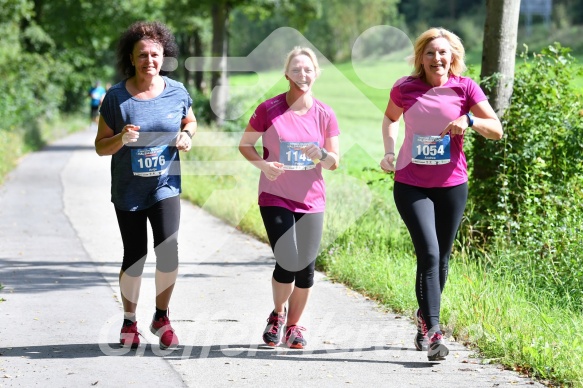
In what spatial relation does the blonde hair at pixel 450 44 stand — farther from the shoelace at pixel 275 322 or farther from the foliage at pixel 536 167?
the foliage at pixel 536 167

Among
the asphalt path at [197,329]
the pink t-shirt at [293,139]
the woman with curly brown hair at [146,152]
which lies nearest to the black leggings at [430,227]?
the asphalt path at [197,329]

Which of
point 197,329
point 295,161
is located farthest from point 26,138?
point 295,161

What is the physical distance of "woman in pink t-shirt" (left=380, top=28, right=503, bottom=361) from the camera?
20.4ft

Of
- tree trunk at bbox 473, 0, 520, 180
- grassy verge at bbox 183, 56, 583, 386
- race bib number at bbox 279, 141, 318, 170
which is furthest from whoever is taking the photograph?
tree trunk at bbox 473, 0, 520, 180

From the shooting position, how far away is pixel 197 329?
707 centimetres

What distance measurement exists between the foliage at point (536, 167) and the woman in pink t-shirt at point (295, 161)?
254cm

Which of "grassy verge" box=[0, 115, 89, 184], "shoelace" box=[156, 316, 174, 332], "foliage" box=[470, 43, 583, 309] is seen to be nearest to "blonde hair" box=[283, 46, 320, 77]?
Result: "shoelace" box=[156, 316, 174, 332]

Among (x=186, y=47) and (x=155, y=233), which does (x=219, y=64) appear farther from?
(x=186, y=47)

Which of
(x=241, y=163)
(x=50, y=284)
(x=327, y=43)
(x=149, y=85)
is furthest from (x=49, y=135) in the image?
(x=327, y=43)

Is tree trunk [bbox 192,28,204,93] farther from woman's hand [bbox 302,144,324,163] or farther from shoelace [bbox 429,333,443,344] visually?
shoelace [bbox 429,333,443,344]

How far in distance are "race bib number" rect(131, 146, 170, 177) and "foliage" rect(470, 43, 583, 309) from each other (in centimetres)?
336

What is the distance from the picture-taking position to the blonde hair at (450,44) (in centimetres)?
637

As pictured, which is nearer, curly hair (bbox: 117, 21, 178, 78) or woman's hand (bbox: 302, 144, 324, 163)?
woman's hand (bbox: 302, 144, 324, 163)

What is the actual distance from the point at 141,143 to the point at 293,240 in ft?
3.69
